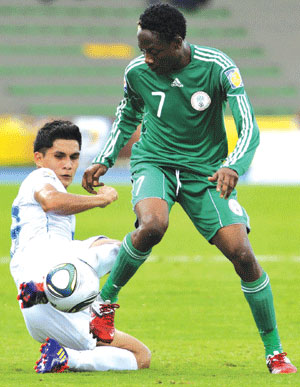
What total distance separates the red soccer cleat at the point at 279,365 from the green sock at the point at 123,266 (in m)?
0.91

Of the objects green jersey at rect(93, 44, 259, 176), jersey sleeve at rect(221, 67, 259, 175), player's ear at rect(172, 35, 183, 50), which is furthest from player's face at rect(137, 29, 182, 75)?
jersey sleeve at rect(221, 67, 259, 175)

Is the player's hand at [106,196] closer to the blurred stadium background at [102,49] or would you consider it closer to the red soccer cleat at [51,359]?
the red soccer cleat at [51,359]

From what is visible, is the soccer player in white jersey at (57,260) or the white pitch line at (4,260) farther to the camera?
the white pitch line at (4,260)

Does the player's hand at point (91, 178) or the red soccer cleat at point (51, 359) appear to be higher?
the player's hand at point (91, 178)

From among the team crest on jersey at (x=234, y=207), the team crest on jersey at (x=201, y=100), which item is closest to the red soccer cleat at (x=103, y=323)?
the team crest on jersey at (x=234, y=207)

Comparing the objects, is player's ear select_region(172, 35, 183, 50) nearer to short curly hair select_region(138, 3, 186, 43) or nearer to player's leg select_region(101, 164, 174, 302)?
short curly hair select_region(138, 3, 186, 43)

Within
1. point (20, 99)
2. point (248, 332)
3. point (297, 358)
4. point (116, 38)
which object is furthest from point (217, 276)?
point (116, 38)

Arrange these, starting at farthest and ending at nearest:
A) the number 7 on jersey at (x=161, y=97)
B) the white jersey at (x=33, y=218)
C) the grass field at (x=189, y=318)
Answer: the number 7 on jersey at (x=161, y=97), the white jersey at (x=33, y=218), the grass field at (x=189, y=318)

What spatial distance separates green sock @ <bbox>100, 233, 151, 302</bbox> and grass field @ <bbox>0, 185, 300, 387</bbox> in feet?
1.69

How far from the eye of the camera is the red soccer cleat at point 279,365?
14.7ft

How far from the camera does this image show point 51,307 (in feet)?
14.9

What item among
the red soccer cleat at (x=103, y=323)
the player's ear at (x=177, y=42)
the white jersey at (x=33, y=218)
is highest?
the player's ear at (x=177, y=42)

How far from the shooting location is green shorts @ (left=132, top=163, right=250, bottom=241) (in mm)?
4781

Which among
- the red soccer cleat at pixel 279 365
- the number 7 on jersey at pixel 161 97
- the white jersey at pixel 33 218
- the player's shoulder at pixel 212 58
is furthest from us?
the number 7 on jersey at pixel 161 97
